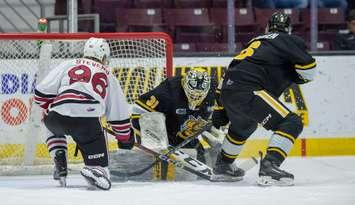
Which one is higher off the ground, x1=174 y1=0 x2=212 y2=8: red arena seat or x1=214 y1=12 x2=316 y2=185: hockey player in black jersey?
x1=174 y1=0 x2=212 y2=8: red arena seat

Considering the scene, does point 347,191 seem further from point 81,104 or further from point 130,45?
point 130,45

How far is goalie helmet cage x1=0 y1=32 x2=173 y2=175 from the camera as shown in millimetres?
5504

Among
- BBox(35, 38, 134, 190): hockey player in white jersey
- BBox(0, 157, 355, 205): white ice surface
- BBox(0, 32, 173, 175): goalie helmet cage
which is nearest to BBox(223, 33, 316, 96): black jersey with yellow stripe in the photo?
BBox(0, 157, 355, 205): white ice surface

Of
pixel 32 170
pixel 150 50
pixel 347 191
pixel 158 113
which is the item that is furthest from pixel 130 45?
pixel 347 191

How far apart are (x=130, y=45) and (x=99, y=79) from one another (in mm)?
1108

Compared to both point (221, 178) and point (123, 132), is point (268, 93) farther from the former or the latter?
point (123, 132)

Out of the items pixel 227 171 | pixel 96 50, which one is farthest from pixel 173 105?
pixel 96 50

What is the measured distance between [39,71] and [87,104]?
3.73 feet

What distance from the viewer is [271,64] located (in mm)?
4742

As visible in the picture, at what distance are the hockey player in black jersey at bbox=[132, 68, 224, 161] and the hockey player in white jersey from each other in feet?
1.80

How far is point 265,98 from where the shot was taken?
471 centimetres

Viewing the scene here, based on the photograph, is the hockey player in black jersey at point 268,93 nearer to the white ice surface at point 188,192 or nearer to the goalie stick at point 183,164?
the goalie stick at point 183,164

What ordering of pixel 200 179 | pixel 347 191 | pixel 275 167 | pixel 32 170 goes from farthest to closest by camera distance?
pixel 32 170 → pixel 200 179 → pixel 275 167 → pixel 347 191

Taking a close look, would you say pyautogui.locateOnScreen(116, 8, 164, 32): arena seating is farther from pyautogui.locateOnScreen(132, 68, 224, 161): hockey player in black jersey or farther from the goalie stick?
the goalie stick
